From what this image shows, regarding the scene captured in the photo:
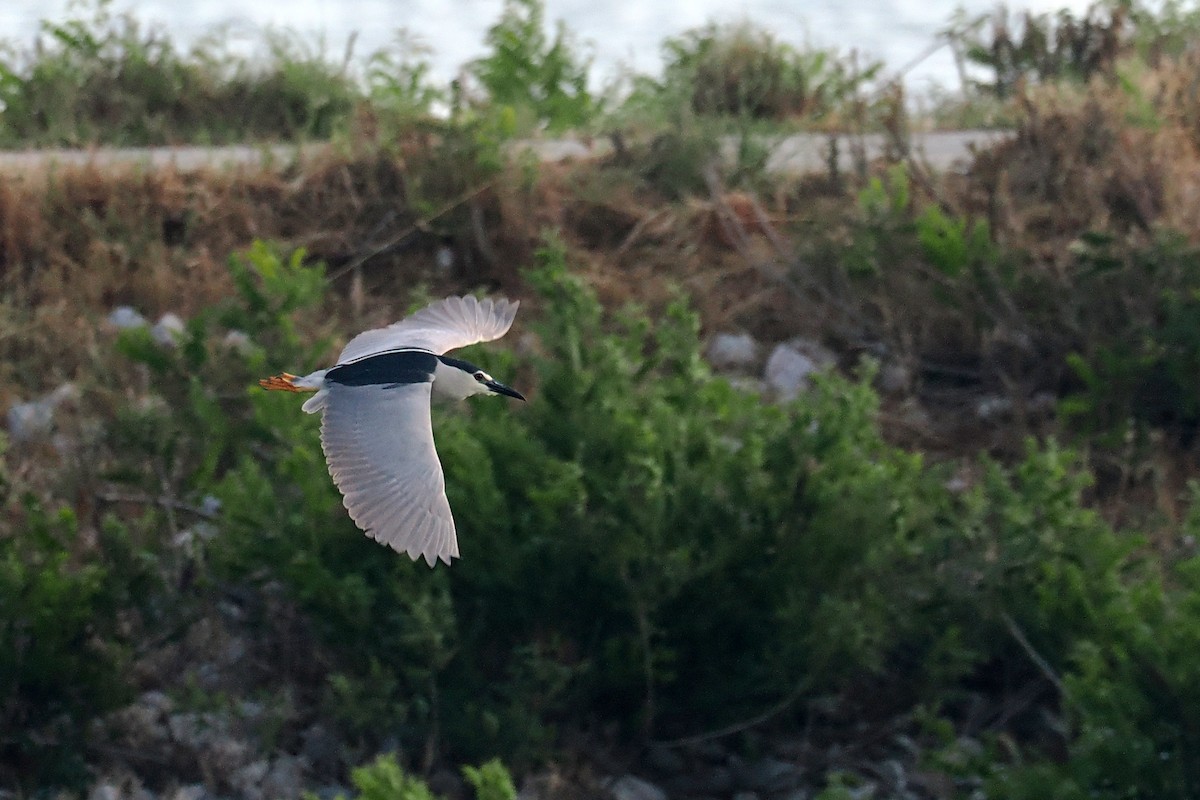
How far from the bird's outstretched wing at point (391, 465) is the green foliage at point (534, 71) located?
15.7 ft

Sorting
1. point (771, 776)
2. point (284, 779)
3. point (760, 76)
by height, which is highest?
point (760, 76)

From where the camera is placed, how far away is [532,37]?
340 inches

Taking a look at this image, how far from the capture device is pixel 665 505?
5.01 metres

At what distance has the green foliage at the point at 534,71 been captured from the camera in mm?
8570

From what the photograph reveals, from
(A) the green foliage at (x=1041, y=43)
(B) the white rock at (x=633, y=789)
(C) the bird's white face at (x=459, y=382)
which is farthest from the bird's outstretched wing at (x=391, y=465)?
(A) the green foliage at (x=1041, y=43)

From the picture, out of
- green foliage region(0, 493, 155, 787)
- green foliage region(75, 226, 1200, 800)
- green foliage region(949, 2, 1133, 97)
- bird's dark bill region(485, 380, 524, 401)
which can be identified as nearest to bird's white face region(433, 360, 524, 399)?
bird's dark bill region(485, 380, 524, 401)

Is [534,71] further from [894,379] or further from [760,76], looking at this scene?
[894,379]

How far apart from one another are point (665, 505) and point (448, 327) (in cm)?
79

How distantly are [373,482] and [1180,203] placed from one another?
12.9ft

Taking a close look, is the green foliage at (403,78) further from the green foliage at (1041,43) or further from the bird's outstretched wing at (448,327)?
the bird's outstretched wing at (448,327)

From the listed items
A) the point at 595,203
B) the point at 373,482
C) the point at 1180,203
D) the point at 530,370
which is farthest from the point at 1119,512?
the point at 373,482

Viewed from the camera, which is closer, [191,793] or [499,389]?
[499,389]

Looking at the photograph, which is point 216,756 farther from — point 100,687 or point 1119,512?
point 1119,512

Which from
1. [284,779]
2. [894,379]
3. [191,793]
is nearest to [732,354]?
[894,379]
